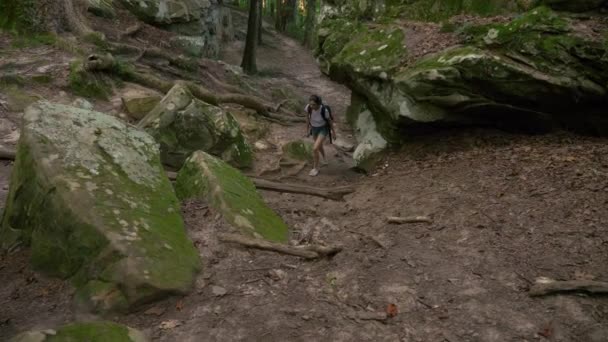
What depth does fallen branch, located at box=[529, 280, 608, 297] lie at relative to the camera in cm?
415

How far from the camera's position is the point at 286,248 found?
215 inches

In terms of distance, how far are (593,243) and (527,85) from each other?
361 cm

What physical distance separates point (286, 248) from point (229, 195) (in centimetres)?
131

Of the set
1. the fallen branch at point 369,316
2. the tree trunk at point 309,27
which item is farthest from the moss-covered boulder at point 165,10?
the fallen branch at point 369,316

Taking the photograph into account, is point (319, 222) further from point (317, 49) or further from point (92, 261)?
point (317, 49)

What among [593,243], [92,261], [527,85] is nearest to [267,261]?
[92,261]

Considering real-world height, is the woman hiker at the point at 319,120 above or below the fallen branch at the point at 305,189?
above

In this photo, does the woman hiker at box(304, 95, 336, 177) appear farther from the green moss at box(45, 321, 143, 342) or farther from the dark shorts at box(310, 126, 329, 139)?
the green moss at box(45, 321, 143, 342)

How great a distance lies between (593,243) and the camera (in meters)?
4.93

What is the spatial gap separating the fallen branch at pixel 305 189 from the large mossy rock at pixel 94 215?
3.05 meters

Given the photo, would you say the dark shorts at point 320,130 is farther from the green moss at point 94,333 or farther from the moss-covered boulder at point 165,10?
the moss-covered boulder at point 165,10

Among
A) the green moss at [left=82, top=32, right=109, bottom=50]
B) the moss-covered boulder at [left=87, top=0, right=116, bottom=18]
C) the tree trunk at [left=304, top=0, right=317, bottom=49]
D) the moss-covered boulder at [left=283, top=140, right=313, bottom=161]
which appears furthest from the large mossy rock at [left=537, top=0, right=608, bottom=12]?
the tree trunk at [left=304, top=0, right=317, bottom=49]

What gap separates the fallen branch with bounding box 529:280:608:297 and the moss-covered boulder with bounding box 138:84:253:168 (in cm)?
689

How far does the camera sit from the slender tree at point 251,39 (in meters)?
19.2
